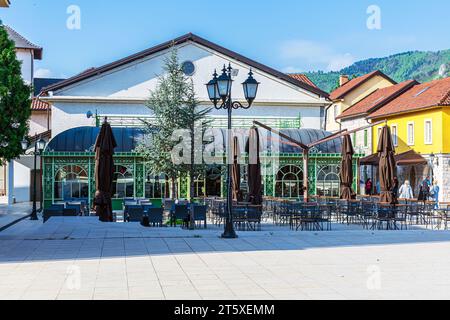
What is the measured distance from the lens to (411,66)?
127438 millimetres

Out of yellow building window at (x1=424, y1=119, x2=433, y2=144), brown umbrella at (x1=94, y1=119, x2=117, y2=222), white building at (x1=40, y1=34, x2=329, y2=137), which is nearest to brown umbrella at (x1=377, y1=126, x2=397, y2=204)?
brown umbrella at (x1=94, y1=119, x2=117, y2=222)

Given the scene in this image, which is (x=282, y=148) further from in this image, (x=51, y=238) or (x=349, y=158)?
(x=51, y=238)

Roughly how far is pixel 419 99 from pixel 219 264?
3321 cm

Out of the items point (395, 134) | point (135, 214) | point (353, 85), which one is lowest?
point (135, 214)

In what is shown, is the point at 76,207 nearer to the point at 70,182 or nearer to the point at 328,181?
the point at 70,182

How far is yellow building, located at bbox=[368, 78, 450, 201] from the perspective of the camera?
3756 cm

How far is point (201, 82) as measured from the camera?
4216cm

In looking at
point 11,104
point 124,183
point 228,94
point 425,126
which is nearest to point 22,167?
point 124,183

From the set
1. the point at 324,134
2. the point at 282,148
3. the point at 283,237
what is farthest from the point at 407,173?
the point at 283,237

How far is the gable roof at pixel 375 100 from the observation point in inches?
1923

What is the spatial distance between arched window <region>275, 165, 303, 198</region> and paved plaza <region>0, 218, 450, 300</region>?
1561cm

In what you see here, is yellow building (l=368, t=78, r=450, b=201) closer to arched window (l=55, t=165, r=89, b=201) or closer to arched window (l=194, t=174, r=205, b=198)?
arched window (l=194, t=174, r=205, b=198)
